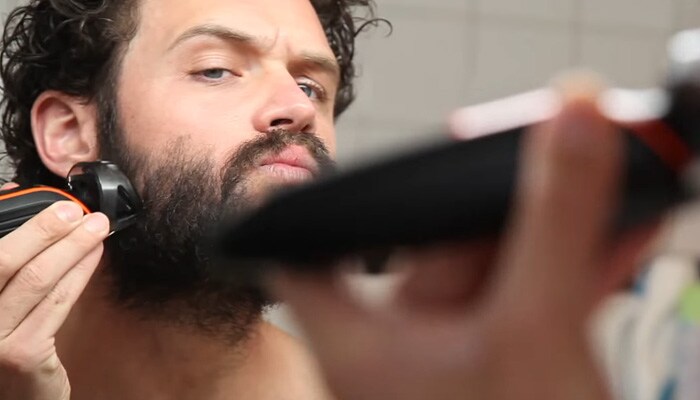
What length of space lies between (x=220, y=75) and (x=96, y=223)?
245 millimetres

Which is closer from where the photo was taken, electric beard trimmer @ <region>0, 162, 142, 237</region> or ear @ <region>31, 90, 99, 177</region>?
electric beard trimmer @ <region>0, 162, 142, 237</region>

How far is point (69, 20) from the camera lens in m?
1.15

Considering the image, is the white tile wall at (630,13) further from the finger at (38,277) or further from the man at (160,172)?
the finger at (38,277)

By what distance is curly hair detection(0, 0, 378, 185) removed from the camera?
3.56 ft

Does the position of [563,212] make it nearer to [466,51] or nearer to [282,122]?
[282,122]

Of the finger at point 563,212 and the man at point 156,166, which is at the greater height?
the man at point 156,166

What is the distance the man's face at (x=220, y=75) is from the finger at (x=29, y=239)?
18cm

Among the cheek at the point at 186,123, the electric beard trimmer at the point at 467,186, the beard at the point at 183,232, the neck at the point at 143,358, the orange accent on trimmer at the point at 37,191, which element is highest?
the cheek at the point at 186,123

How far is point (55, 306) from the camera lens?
83 centimetres

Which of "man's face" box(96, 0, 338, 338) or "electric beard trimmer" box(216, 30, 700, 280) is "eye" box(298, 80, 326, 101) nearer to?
"man's face" box(96, 0, 338, 338)

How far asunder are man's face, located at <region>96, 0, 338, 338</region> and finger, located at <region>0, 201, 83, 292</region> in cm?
16

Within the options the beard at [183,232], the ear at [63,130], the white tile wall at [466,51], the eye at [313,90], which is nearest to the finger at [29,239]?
the beard at [183,232]

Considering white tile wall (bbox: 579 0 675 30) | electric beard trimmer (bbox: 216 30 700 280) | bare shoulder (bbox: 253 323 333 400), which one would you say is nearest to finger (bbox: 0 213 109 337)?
bare shoulder (bbox: 253 323 333 400)

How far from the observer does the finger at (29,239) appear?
2.66ft
